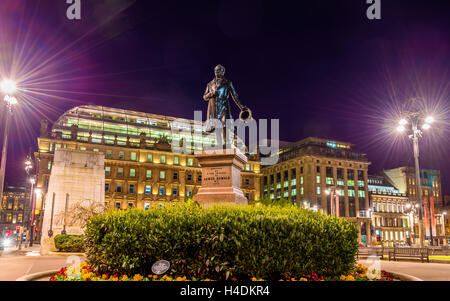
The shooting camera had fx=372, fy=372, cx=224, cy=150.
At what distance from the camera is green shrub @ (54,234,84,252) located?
27.6 m

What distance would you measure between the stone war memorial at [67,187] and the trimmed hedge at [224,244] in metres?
22.4

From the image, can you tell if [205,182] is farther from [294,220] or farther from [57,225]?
[57,225]

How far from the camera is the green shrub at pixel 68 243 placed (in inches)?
1088

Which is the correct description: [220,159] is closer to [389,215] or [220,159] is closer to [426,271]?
[426,271]

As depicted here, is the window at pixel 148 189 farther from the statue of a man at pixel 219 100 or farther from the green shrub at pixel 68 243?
the statue of a man at pixel 219 100

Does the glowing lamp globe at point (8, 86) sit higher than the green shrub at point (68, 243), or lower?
higher

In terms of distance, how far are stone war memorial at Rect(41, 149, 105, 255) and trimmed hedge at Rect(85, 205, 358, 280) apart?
22.4m

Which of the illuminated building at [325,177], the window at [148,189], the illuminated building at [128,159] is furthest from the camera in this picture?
the illuminated building at [325,177]

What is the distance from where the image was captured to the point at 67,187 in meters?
29.8

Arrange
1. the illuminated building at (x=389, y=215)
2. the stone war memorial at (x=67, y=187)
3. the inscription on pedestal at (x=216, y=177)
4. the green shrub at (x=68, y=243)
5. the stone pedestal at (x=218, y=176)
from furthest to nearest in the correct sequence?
the illuminated building at (x=389, y=215) < the stone war memorial at (x=67, y=187) < the green shrub at (x=68, y=243) < the inscription on pedestal at (x=216, y=177) < the stone pedestal at (x=218, y=176)

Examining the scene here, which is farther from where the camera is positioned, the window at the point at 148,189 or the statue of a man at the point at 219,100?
the window at the point at 148,189

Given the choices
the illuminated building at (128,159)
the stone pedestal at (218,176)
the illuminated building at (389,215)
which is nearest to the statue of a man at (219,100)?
the stone pedestal at (218,176)

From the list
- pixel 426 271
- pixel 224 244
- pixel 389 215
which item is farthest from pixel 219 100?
pixel 389 215
